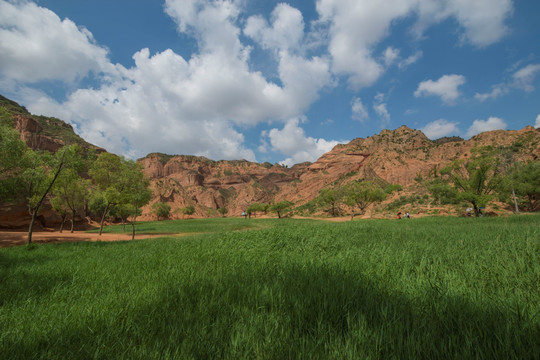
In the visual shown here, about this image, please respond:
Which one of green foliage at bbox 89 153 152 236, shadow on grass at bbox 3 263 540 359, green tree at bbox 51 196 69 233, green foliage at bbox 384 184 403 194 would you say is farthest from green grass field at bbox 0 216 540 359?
green foliage at bbox 384 184 403 194

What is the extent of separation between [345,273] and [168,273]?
3.28m

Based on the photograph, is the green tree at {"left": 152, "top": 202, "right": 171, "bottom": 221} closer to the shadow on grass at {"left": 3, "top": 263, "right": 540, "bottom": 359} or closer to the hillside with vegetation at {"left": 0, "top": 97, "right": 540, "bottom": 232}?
the hillside with vegetation at {"left": 0, "top": 97, "right": 540, "bottom": 232}

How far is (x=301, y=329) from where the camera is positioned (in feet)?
6.59

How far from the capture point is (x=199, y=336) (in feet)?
6.13

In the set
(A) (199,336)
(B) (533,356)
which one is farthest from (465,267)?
(A) (199,336)

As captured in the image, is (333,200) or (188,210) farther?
(188,210)

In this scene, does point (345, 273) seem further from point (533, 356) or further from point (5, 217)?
point (5, 217)

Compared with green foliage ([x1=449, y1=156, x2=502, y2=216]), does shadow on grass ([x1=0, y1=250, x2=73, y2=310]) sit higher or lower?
lower

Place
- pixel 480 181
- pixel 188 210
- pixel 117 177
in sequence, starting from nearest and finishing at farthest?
pixel 117 177, pixel 480 181, pixel 188 210

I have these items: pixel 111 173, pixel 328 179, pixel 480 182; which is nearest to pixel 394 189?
pixel 328 179

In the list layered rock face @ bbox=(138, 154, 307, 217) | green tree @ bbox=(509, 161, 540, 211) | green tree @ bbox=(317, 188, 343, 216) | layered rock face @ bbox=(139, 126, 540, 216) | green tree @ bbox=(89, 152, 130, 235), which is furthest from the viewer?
layered rock face @ bbox=(138, 154, 307, 217)

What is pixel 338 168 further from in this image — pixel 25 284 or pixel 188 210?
pixel 25 284

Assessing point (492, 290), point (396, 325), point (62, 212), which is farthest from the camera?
point (62, 212)

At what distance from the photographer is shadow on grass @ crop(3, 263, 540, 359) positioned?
1618mm
